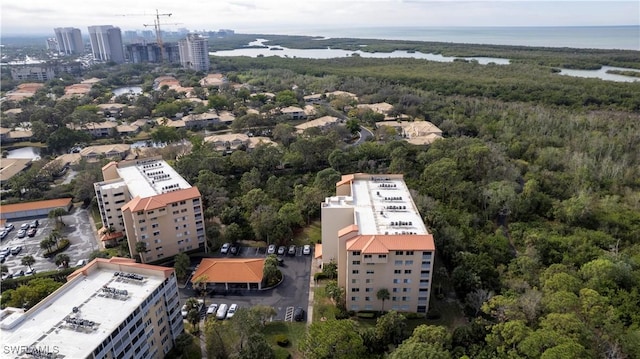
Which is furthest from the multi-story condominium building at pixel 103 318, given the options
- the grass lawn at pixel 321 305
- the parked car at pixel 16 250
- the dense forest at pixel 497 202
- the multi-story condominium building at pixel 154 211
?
the parked car at pixel 16 250

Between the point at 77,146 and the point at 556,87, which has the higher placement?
the point at 556,87

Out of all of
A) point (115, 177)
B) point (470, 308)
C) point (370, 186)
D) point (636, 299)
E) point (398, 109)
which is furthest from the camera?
point (398, 109)

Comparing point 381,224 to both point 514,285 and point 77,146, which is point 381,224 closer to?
point 514,285

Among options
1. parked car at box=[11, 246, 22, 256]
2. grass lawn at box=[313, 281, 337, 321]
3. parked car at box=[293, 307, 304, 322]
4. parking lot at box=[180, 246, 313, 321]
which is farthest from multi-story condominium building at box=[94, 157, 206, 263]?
parked car at box=[293, 307, 304, 322]

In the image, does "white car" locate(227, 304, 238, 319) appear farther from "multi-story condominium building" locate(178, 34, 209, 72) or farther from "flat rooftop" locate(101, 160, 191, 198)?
"multi-story condominium building" locate(178, 34, 209, 72)

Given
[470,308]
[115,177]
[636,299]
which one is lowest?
[470,308]

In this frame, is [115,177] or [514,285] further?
[115,177]

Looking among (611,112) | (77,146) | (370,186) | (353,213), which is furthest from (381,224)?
(611,112)

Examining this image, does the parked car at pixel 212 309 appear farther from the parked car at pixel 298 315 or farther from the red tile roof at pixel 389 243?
the red tile roof at pixel 389 243
